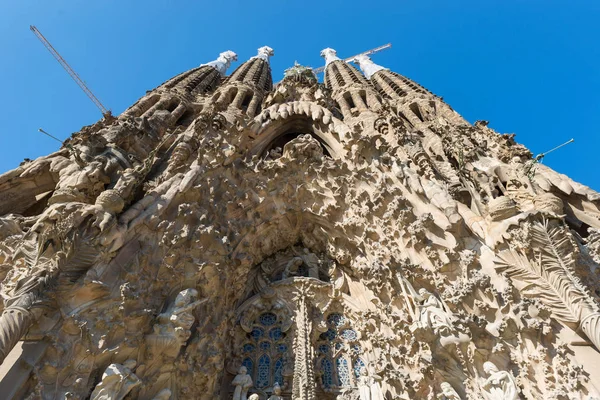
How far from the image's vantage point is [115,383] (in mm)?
4234

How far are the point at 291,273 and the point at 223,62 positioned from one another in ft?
76.3

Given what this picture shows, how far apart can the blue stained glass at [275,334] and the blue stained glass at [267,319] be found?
15 cm

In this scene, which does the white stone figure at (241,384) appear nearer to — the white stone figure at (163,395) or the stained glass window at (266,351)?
the stained glass window at (266,351)

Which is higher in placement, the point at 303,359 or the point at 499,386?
the point at 303,359

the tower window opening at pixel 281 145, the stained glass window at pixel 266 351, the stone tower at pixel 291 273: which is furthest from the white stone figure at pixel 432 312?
the tower window opening at pixel 281 145

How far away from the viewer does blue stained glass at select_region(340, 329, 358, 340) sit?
6.72 metres

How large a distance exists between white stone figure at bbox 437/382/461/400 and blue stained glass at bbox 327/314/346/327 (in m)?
2.45

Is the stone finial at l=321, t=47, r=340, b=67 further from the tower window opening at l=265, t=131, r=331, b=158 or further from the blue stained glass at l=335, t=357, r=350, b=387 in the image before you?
the blue stained glass at l=335, t=357, r=350, b=387

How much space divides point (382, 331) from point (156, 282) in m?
3.37

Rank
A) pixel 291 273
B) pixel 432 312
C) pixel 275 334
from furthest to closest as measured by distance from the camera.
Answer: pixel 291 273, pixel 275 334, pixel 432 312

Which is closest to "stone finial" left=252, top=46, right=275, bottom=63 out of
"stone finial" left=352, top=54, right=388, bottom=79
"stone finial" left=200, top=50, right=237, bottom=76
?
"stone finial" left=200, top=50, right=237, bottom=76

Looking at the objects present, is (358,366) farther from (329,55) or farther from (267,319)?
(329,55)

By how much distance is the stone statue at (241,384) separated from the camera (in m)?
5.51

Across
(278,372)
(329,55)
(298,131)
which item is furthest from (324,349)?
(329,55)
